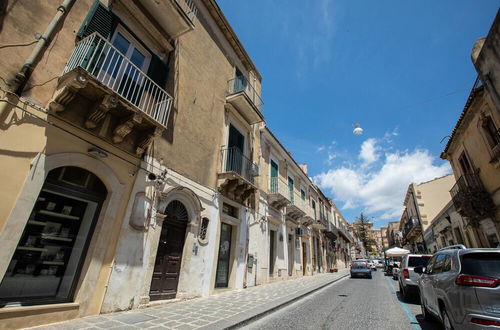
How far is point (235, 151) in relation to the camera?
10695mm

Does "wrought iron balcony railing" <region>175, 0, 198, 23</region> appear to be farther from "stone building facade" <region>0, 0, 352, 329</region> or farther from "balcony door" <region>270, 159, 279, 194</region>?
"balcony door" <region>270, 159, 279, 194</region>

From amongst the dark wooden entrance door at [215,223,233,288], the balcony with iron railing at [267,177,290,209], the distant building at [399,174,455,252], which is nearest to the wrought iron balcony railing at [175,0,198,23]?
the dark wooden entrance door at [215,223,233,288]

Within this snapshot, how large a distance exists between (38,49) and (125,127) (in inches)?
83.4

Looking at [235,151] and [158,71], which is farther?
[235,151]

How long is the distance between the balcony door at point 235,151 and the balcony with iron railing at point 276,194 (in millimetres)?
3218

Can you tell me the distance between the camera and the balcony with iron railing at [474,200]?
411 inches

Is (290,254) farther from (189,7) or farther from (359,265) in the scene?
(189,7)

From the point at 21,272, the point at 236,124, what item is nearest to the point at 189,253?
the point at 21,272

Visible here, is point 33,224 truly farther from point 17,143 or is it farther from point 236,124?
point 236,124

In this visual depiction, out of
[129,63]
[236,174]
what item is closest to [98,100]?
[129,63]

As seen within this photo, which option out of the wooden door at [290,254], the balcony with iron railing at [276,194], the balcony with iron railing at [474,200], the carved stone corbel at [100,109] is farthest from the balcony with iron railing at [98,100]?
the balcony with iron railing at [474,200]

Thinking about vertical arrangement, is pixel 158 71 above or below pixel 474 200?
above

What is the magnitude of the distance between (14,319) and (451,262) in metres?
7.38

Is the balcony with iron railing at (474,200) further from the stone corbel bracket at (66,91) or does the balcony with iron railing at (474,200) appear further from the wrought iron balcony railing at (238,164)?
the stone corbel bracket at (66,91)
